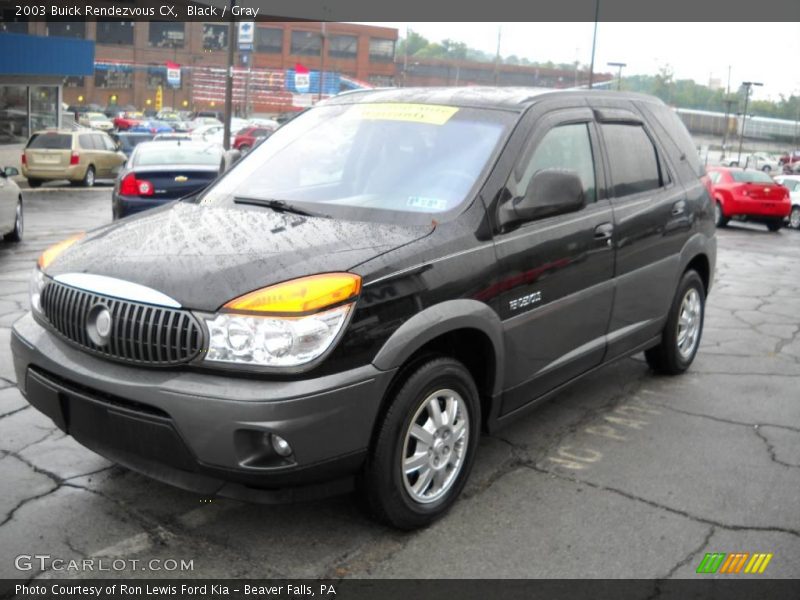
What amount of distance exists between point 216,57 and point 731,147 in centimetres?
5645

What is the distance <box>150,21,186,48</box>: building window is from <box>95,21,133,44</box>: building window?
249 centimetres

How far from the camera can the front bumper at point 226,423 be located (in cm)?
303

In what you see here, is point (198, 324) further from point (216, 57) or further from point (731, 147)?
point (216, 57)

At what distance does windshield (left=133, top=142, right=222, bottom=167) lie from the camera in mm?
12172

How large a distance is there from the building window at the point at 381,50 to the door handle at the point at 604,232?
97.3m

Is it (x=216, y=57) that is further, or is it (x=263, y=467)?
(x=216, y=57)

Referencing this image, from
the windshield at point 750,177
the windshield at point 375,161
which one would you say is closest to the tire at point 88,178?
the windshield at point 750,177

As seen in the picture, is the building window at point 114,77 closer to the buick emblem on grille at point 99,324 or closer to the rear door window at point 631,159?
the rear door window at point 631,159

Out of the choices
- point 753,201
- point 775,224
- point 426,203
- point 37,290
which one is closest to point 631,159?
point 426,203

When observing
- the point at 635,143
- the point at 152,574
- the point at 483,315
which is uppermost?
the point at 635,143

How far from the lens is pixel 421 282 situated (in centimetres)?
349

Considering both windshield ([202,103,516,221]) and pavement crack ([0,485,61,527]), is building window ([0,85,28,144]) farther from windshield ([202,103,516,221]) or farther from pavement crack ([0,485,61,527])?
pavement crack ([0,485,61,527])

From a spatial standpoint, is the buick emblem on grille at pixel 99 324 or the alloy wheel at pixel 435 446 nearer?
the buick emblem on grille at pixel 99 324

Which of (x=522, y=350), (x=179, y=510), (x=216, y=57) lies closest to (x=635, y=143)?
(x=522, y=350)
